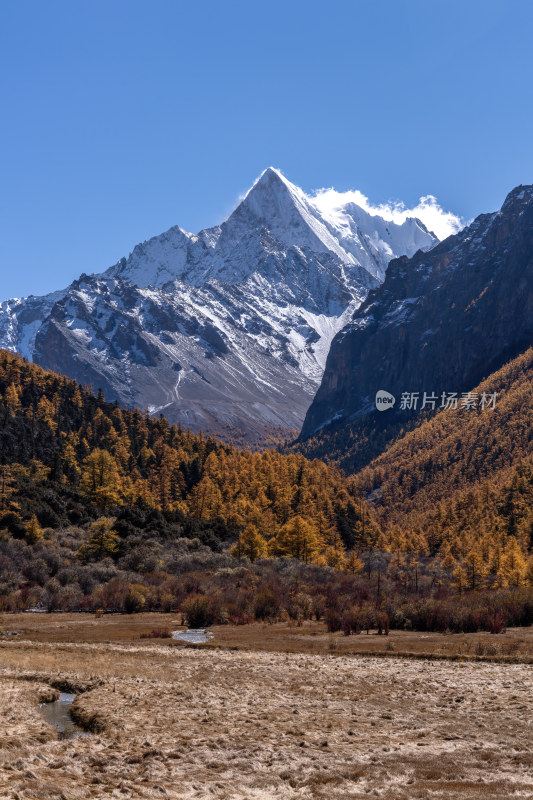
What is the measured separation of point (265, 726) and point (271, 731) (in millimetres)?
832

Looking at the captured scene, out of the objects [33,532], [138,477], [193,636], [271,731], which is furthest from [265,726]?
[138,477]

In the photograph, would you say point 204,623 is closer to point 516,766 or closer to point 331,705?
point 331,705

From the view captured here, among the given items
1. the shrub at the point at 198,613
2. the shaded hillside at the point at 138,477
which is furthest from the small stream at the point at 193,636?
the shaded hillside at the point at 138,477

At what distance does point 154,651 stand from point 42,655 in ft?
24.7

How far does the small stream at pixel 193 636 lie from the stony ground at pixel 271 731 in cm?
1212

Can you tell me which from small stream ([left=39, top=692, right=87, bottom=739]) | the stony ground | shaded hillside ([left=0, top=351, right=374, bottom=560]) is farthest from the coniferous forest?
small stream ([left=39, top=692, right=87, bottom=739])

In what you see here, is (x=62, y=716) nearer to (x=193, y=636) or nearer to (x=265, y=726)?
(x=265, y=726)

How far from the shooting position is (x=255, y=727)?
2317 centimetres

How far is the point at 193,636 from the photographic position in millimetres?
52844

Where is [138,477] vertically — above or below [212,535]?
above

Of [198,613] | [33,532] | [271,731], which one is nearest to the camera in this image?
[271,731]

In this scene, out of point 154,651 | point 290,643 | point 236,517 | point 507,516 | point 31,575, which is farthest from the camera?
point 507,516

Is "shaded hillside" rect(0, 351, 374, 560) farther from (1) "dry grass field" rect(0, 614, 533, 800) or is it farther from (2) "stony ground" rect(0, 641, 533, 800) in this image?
(2) "stony ground" rect(0, 641, 533, 800)

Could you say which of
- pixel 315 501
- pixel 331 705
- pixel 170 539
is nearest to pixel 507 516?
pixel 315 501
